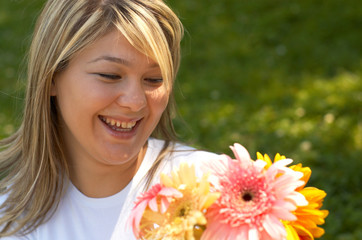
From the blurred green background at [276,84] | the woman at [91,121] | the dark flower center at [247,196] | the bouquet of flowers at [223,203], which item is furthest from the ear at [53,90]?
the dark flower center at [247,196]

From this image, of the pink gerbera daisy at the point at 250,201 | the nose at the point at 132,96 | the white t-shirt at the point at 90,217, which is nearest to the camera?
the pink gerbera daisy at the point at 250,201

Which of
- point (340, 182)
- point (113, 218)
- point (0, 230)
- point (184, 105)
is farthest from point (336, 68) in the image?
point (0, 230)

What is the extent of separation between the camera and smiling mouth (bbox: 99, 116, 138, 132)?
212 centimetres

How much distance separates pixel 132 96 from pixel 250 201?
0.88m

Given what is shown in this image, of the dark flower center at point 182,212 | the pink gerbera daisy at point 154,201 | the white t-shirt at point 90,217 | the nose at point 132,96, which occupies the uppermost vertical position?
the nose at point 132,96

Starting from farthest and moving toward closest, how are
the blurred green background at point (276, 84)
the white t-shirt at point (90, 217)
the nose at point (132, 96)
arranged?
the blurred green background at point (276, 84) < the white t-shirt at point (90, 217) < the nose at point (132, 96)

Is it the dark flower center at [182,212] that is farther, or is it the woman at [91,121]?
the woman at [91,121]

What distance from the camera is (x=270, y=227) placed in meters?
1.23

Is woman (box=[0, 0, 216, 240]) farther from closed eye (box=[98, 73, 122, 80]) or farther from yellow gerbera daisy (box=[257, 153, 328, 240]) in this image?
yellow gerbera daisy (box=[257, 153, 328, 240])

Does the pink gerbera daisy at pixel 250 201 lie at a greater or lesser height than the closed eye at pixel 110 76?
lesser

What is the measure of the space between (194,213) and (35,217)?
1.40 m

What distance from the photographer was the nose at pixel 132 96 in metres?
2.03

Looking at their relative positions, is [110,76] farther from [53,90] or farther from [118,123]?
[53,90]

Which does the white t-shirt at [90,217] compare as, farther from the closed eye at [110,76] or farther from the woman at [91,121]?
the closed eye at [110,76]
